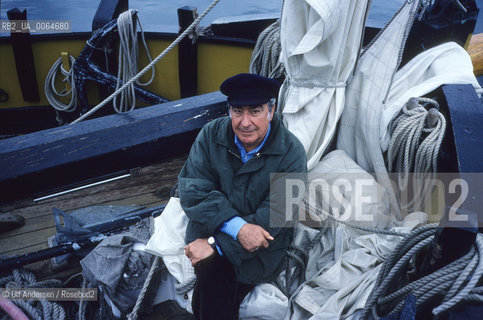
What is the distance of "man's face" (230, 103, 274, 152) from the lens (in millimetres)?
1707

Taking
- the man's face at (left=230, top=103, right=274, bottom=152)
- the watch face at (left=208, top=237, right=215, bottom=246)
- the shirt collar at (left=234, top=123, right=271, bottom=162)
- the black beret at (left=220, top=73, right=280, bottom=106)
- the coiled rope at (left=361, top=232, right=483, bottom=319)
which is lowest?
the watch face at (left=208, top=237, right=215, bottom=246)

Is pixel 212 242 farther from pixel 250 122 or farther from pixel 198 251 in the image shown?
pixel 250 122

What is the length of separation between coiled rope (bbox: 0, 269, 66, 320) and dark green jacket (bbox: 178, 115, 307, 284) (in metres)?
0.79

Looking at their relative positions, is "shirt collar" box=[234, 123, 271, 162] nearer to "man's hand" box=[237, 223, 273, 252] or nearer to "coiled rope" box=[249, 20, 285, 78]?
"man's hand" box=[237, 223, 273, 252]

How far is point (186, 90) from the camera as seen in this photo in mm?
4414

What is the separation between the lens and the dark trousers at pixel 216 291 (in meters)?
1.65

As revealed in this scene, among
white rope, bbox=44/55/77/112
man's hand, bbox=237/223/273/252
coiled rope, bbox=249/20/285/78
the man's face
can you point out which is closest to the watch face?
man's hand, bbox=237/223/273/252

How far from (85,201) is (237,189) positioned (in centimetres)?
148

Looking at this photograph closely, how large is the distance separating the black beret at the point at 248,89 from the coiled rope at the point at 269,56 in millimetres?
1259

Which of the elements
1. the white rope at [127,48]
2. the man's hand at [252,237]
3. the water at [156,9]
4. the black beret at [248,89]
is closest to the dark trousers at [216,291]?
the man's hand at [252,237]

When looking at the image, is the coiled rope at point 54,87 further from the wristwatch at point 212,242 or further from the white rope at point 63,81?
the wristwatch at point 212,242

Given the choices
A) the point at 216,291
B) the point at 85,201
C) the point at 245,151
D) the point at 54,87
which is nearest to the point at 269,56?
the point at 245,151

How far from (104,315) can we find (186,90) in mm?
2931

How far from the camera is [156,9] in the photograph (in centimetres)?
1182
